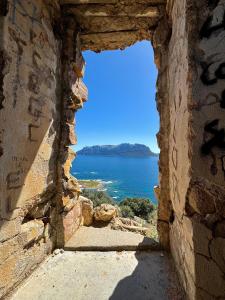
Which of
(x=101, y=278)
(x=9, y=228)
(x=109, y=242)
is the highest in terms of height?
(x=9, y=228)

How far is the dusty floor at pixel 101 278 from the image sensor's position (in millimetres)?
1873

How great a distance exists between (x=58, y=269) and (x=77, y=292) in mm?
432

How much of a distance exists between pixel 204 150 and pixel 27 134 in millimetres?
1680

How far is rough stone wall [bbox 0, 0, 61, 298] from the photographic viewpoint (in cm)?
174

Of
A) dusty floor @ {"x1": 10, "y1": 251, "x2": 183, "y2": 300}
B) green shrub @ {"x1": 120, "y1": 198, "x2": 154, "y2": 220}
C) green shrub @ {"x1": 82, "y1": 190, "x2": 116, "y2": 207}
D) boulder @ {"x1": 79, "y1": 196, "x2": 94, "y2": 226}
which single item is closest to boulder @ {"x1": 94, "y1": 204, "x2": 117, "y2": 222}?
boulder @ {"x1": 79, "y1": 196, "x2": 94, "y2": 226}

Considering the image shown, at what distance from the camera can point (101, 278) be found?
2.10 m

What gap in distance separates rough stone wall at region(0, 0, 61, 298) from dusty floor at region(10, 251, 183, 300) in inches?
7.7

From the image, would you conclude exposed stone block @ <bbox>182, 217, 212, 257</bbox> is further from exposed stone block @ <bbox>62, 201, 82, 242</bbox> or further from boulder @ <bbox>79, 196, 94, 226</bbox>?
boulder @ <bbox>79, 196, 94, 226</bbox>

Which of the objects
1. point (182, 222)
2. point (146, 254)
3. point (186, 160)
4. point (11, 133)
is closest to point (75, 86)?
point (11, 133)

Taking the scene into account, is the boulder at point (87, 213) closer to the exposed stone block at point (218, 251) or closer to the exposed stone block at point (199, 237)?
the exposed stone block at point (199, 237)

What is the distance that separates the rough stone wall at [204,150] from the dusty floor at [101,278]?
1.68ft

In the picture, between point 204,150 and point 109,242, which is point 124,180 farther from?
→ point 204,150

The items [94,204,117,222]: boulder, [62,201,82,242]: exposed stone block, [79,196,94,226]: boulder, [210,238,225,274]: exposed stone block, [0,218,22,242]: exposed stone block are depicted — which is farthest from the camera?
[94,204,117,222]: boulder

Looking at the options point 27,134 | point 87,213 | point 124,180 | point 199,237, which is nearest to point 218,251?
point 199,237
